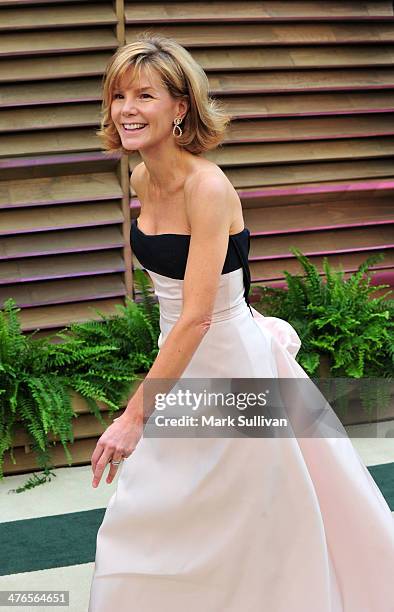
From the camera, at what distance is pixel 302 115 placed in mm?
5164

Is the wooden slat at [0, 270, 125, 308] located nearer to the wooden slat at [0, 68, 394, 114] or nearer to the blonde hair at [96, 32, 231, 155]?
the wooden slat at [0, 68, 394, 114]

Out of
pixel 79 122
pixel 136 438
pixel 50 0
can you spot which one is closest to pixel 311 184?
pixel 79 122

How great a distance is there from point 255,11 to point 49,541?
9.45ft

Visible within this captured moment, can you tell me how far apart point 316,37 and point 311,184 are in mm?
784

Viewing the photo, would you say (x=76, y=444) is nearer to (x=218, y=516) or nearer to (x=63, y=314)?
(x=63, y=314)

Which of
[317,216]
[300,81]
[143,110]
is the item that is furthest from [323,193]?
[143,110]

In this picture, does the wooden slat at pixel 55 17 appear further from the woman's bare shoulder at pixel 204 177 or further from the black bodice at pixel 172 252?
the woman's bare shoulder at pixel 204 177

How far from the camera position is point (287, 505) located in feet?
9.52

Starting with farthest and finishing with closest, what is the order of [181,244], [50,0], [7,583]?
[50,0] → [7,583] → [181,244]

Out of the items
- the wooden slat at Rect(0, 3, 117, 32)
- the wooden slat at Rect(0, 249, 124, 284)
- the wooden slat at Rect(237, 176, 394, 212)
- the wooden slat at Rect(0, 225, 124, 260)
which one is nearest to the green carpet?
the wooden slat at Rect(0, 249, 124, 284)

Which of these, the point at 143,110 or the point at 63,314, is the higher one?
the point at 143,110

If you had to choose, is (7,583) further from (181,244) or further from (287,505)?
(181,244)

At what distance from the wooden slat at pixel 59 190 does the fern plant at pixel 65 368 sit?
0.48m

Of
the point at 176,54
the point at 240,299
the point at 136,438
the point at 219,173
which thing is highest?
the point at 176,54
